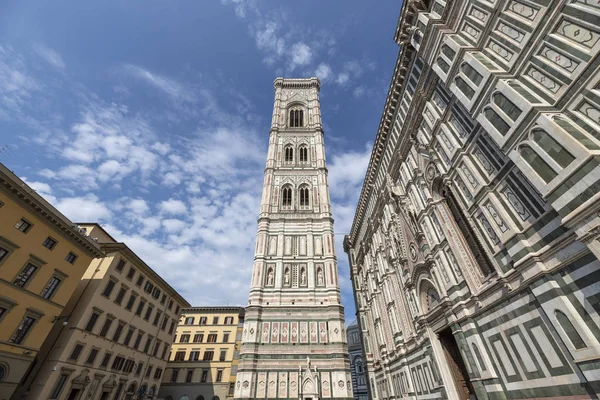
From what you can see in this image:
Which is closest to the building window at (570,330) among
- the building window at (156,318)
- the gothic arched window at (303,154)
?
the gothic arched window at (303,154)

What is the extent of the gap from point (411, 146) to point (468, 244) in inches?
284

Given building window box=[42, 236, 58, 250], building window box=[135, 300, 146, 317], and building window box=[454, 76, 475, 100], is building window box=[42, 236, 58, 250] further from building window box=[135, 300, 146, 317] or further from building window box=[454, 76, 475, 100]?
building window box=[454, 76, 475, 100]

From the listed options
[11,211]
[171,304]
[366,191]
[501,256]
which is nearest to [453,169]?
[501,256]

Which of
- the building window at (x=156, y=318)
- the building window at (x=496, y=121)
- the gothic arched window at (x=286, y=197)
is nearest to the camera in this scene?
the building window at (x=496, y=121)

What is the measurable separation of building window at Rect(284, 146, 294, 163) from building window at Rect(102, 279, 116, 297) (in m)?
23.3

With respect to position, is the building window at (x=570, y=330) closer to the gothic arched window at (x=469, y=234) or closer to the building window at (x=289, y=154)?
the gothic arched window at (x=469, y=234)

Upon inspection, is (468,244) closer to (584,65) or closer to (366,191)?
(584,65)

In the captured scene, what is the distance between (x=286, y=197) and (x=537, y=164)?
2629cm

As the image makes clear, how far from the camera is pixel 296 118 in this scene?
140 feet

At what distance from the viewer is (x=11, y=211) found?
54.9ft

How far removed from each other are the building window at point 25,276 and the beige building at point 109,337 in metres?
4.98

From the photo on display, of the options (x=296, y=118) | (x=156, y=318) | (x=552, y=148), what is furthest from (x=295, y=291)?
(x=296, y=118)

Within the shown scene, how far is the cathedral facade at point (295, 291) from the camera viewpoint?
19828 millimetres

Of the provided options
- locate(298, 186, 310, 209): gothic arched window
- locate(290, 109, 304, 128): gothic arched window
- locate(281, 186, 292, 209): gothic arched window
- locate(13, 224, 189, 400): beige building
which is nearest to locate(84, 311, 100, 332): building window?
locate(13, 224, 189, 400): beige building
